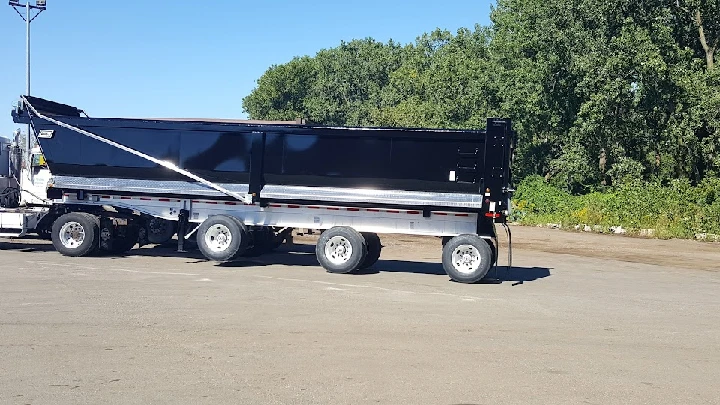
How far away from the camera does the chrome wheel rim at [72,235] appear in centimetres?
1736

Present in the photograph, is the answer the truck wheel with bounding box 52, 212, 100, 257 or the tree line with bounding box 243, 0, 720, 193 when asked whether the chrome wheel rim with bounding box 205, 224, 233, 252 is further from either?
the tree line with bounding box 243, 0, 720, 193

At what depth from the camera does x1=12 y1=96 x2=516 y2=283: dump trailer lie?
50.3 ft

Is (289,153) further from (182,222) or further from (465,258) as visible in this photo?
(465,258)

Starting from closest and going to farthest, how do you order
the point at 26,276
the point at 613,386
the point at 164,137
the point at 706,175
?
the point at 613,386
the point at 26,276
the point at 164,137
the point at 706,175

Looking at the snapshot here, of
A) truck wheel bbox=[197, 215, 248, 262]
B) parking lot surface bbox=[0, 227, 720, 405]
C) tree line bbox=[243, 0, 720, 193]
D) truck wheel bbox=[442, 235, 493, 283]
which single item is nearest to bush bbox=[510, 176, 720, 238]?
tree line bbox=[243, 0, 720, 193]

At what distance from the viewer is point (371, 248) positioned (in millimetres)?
16641

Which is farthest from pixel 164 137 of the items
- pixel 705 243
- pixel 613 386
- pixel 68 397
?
pixel 705 243

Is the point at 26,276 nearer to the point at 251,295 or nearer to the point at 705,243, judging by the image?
the point at 251,295

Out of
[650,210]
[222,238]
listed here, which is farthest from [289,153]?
[650,210]

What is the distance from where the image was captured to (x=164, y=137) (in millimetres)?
17156

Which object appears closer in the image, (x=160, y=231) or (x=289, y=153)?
(x=289, y=153)

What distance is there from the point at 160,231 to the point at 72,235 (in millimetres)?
2462

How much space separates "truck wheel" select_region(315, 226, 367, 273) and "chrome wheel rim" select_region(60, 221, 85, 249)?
5.92 meters

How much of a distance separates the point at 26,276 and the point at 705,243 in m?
22.8
